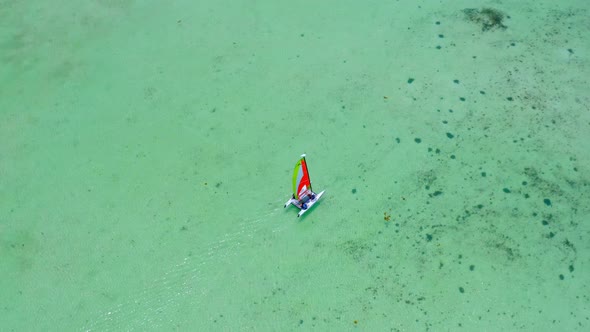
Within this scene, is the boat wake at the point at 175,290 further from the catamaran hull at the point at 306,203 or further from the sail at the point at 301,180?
the sail at the point at 301,180

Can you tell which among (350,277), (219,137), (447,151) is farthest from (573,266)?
(219,137)

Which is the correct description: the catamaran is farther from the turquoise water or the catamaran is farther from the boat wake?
the boat wake

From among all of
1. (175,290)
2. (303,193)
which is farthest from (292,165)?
(175,290)

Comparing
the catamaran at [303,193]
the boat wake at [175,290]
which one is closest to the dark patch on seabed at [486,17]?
the catamaran at [303,193]

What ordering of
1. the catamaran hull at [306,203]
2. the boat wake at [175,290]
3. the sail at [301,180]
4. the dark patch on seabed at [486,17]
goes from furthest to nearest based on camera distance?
the dark patch on seabed at [486,17], the catamaran hull at [306,203], the sail at [301,180], the boat wake at [175,290]

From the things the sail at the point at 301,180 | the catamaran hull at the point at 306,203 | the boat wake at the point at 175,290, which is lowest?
the boat wake at the point at 175,290

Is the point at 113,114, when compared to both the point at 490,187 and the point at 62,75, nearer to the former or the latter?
the point at 62,75

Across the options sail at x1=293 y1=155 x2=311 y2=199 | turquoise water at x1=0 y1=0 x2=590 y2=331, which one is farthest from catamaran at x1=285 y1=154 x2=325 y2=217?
turquoise water at x1=0 y1=0 x2=590 y2=331
